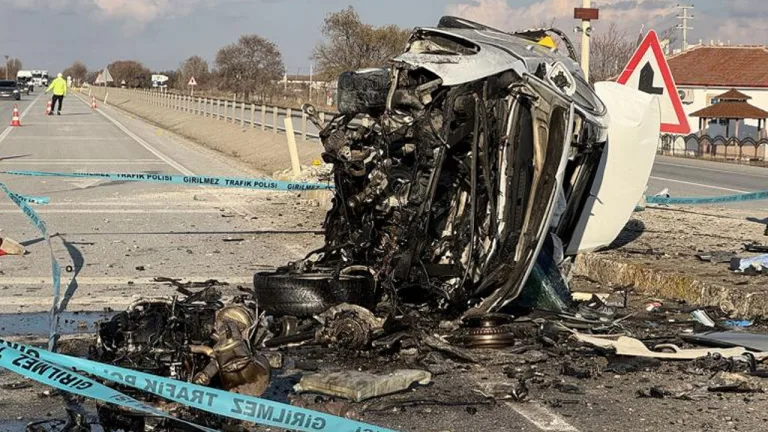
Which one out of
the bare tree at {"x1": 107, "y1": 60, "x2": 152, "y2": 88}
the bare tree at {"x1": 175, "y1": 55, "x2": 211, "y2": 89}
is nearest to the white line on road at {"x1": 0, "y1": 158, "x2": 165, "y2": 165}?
the bare tree at {"x1": 175, "y1": 55, "x2": 211, "y2": 89}

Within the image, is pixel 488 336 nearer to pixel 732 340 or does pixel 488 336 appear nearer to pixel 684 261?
pixel 732 340

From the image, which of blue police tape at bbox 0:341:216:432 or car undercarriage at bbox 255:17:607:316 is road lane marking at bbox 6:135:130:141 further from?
blue police tape at bbox 0:341:216:432

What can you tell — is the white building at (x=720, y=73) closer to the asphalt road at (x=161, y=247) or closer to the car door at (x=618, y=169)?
the asphalt road at (x=161, y=247)

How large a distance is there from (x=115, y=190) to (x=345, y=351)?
11265 millimetres

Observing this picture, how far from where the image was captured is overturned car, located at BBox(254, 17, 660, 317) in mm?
7047

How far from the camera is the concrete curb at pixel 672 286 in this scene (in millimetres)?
7672

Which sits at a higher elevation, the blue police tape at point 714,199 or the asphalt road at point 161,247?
the blue police tape at point 714,199

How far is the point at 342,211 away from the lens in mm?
7887

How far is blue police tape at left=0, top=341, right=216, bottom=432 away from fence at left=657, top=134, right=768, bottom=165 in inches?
1294

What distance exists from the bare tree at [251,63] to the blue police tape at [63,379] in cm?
8440

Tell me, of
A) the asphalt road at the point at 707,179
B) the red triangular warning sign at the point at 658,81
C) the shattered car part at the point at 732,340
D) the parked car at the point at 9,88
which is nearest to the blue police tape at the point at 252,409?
the shattered car part at the point at 732,340

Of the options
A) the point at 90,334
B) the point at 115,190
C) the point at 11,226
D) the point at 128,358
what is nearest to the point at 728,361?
the point at 128,358

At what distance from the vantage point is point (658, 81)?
36.0ft

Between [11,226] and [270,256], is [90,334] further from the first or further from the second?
[11,226]
